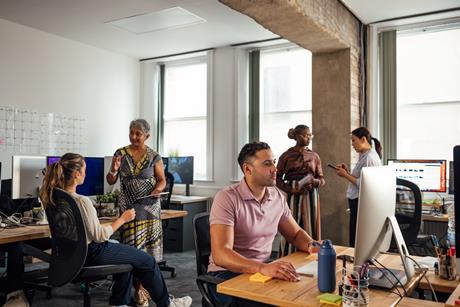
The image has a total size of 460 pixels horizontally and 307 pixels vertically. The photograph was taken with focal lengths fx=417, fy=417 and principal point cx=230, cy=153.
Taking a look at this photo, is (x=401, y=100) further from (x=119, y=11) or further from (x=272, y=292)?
(x=272, y=292)

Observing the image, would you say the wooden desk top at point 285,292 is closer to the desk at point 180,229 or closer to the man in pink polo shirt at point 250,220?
the man in pink polo shirt at point 250,220

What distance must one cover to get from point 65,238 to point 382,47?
3.98 meters

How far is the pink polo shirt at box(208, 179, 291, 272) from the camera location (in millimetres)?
1985

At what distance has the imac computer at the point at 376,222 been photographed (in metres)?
1.47

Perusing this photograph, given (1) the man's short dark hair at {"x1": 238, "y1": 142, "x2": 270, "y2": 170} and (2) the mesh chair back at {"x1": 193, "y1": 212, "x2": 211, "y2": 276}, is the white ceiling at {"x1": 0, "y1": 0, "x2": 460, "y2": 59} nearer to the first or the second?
(1) the man's short dark hair at {"x1": 238, "y1": 142, "x2": 270, "y2": 170}

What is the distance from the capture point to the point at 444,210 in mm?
3844

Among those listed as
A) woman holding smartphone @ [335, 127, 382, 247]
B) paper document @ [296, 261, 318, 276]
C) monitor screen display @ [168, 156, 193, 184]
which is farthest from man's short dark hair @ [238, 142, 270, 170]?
monitor screen display @ [168, 156, 193, 184]

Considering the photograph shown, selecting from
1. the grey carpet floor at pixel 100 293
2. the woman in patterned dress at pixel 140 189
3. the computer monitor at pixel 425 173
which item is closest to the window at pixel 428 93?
the computer monitor at pixel 425 173

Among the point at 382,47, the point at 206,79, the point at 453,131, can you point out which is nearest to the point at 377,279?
the point at 453,131

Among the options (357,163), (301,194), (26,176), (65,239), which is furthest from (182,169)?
(65,239)

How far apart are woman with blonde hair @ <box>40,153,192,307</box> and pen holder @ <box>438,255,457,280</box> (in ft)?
5.86

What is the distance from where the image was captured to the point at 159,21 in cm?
488

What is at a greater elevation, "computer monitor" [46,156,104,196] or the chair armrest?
"computer monitor" [46,156,104,196]

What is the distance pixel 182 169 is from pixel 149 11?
2138 millimetres
